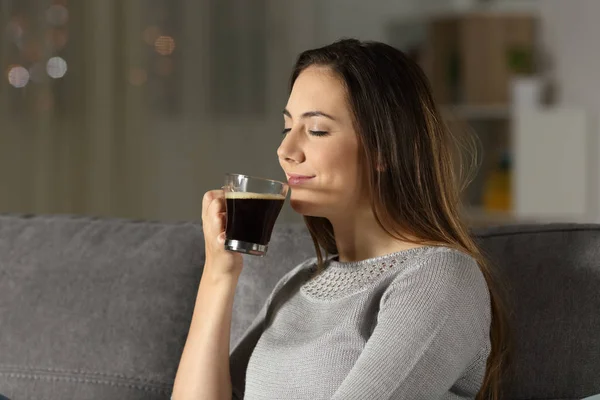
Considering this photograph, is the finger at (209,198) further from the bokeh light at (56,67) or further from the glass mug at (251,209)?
the bokeh light at (56,67)

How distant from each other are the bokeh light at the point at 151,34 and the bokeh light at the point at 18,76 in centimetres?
62

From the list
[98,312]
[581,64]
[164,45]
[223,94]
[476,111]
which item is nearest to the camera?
[98,312]

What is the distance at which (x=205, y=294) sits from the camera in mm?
1589

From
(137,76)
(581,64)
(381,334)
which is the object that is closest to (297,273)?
(381,334)

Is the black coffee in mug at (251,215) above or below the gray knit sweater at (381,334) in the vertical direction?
above

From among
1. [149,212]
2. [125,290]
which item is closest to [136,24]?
[149,212]

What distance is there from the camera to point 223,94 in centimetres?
489

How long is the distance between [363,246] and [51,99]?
3148 mm

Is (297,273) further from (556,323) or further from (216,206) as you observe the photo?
(556,323)

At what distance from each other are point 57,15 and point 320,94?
3183mm

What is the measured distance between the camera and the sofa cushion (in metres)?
1.56

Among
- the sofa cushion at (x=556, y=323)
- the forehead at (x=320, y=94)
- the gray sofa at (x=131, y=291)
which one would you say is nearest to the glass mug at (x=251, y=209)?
the forehead at (x=320, y=94)

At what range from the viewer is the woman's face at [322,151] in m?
1.43

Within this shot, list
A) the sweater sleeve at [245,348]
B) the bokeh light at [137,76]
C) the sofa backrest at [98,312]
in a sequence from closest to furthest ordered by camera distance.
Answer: the sweater sleeve at [245,348] → the sofa backrest at [98,312] → the bokeh light at [137,76]
